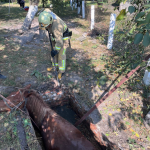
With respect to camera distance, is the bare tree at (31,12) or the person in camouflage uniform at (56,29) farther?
the bare tree at (31,12)

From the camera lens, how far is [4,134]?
2.23 metres

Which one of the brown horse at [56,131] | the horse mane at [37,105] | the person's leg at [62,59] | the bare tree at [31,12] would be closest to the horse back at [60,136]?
the brown horse at [56,131]

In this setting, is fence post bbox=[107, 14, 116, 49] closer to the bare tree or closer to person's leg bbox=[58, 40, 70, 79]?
person's leg bbox=[58, 40, 70, 79]

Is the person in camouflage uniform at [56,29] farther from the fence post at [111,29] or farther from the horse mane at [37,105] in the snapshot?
the fence post at [111,29]

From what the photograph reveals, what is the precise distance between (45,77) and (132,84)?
2.34 metres

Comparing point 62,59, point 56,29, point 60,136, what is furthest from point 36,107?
point 56,29

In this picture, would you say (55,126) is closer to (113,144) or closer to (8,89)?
(113,144)

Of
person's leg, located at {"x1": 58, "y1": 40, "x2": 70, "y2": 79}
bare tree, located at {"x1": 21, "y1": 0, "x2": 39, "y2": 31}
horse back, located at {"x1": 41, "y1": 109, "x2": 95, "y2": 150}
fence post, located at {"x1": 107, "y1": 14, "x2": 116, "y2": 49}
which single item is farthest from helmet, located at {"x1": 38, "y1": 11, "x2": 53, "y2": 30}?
bare tree, located at {"x1": 21, "y1": 0, "x2": 39, "y2": 31}

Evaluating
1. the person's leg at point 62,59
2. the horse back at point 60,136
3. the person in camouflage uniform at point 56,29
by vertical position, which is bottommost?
the horse back at point 60,136

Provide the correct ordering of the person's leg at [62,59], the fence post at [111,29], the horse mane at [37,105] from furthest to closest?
the fence post at [111,29] → the person's leg at [62,59] → the horse mane at [37,105]

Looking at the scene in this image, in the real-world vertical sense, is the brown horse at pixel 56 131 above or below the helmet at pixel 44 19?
below

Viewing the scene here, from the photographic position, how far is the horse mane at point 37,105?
251cm

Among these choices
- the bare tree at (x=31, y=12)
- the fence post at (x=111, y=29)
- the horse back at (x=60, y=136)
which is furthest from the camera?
the bare tree at (x=31, y=12)

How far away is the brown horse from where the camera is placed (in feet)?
6.74
